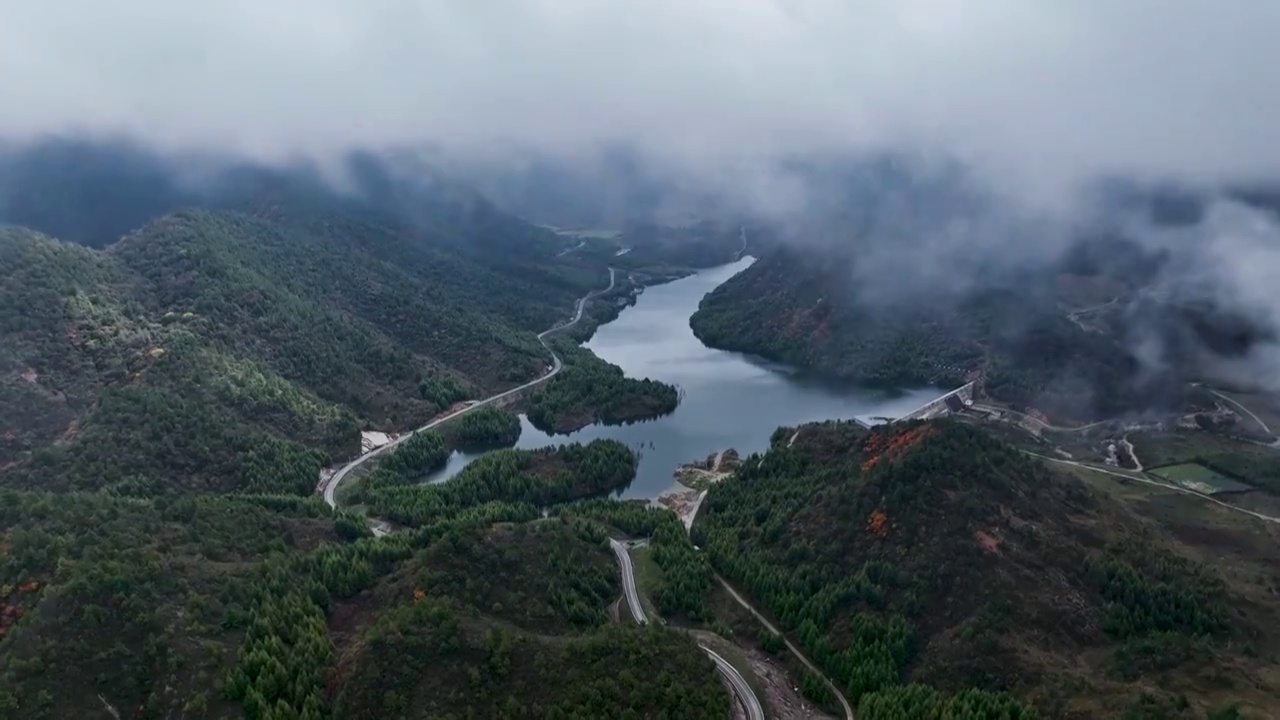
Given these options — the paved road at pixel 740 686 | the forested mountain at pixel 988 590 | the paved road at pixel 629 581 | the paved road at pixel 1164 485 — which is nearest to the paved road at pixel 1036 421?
the paved road at pixel 1164 485

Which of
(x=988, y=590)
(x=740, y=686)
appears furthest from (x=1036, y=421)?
(x=740, y=686)

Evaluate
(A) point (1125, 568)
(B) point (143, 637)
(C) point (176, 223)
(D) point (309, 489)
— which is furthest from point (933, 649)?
(C) point (176, 223)

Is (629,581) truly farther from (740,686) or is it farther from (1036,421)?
(1036,421)

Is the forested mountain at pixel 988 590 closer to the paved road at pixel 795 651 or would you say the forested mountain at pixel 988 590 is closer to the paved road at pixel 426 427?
the paved road at pixel 795 651

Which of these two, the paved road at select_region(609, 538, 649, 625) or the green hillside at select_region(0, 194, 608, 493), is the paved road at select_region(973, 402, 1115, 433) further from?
the paved road at select_region(609, 538, 649, 625)

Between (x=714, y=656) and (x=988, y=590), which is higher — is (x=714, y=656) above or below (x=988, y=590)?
below

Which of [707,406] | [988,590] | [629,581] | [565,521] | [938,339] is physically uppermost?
[938,339]
